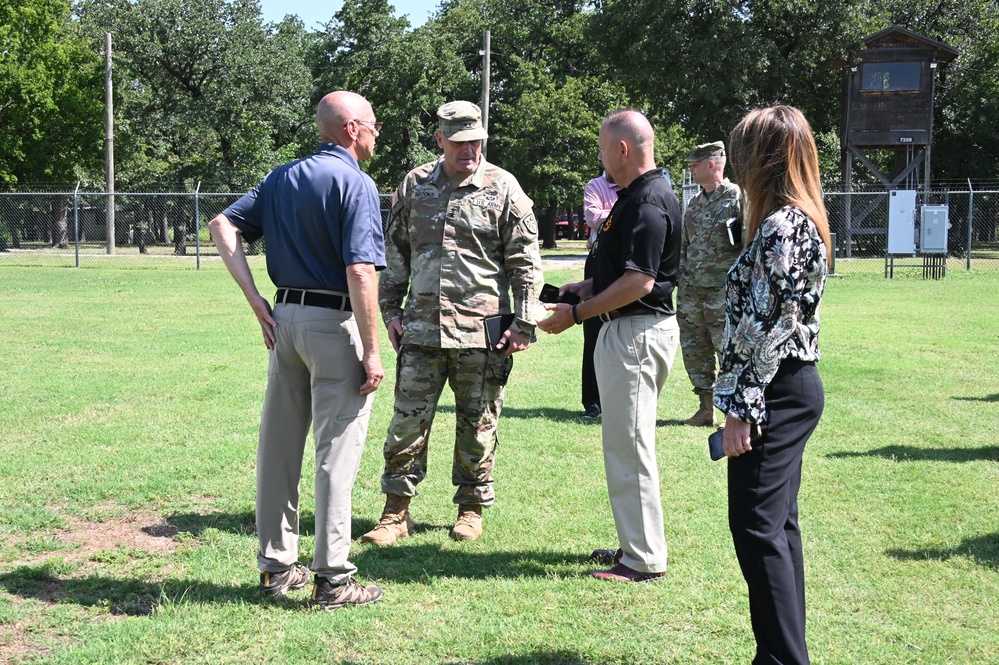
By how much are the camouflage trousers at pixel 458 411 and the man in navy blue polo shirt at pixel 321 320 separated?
86cm

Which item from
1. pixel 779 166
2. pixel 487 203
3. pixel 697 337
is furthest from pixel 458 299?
pixel 697 337

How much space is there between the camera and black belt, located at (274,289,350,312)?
13.2 feet

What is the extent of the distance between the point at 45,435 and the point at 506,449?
3.40 meters

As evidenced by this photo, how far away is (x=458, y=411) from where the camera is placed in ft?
17.0

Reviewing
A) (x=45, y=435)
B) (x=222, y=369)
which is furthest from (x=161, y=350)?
(x=45, y=435)

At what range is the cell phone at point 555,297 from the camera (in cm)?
464

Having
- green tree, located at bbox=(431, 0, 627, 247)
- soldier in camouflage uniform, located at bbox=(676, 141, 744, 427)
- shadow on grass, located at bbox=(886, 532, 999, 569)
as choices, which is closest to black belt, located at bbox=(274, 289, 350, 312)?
shadow on grass, located at bbox=(886, 532, 999, 569)

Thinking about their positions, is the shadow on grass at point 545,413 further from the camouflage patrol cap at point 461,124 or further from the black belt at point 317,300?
the black belt at point 317,300

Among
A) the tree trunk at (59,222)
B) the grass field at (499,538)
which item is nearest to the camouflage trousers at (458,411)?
the grass field at (499,538)

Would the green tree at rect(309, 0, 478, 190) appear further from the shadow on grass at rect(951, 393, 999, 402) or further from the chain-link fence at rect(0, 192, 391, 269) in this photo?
the shadow on grass at rect(951, 393, 999, 402)

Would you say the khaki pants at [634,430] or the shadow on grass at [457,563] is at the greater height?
the khaki pants at [634,430]

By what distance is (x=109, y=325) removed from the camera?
13914mm

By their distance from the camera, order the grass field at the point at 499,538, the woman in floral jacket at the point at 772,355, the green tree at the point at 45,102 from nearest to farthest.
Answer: the woman in floral jacket at the point at 772,355, the grass field at the point at 499,538, the green tree at the point at 45,102

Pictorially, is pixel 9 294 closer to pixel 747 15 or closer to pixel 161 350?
pixel 161 350
